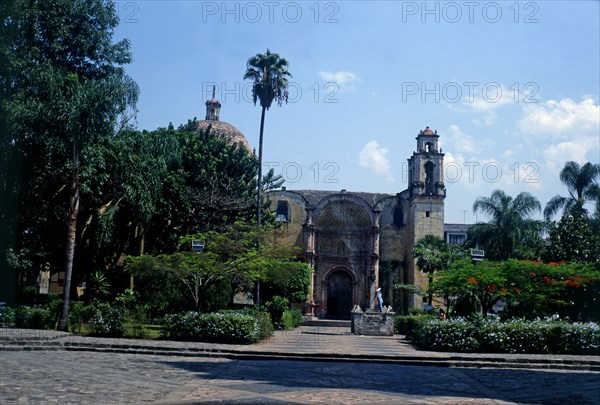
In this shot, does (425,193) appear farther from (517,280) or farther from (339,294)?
(517,280)

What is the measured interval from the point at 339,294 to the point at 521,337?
29.7 meters

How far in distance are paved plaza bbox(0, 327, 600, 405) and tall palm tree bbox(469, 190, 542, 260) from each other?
2397 cm

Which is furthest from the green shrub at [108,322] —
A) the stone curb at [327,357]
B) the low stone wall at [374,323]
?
the low stone wall at [374,323]

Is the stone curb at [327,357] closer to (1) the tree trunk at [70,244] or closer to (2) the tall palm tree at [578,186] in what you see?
(1) the tree trunk at [70,244]

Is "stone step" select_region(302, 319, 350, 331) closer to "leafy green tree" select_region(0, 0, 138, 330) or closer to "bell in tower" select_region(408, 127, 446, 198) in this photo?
"bell in tower" select_region(408, 127, 446, 198)

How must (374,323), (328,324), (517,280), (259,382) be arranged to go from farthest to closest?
1. (328,324)
2. (374,323)
3. (517,280)
4. (259,382)

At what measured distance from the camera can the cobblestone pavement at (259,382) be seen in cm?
934

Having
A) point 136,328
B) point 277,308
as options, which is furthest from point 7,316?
point 277,308

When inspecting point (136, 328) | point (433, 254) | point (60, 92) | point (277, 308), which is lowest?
point (136, 328)

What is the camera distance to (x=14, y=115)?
66.9ft

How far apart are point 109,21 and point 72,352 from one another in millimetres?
14267

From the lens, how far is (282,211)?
48.0m

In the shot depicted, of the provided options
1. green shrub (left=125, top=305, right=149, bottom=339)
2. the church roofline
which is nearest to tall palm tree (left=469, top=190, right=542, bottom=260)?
the church roofline

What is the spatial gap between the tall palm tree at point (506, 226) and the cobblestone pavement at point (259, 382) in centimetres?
2523
